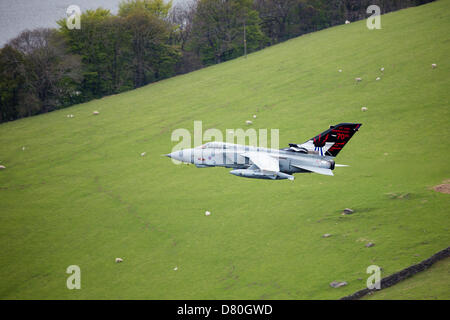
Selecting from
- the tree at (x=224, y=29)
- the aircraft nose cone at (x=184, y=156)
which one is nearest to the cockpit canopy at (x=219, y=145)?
the aircraft nose cone at (x=184, y=156)

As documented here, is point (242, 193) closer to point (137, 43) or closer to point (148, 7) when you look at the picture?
point (137, 43)

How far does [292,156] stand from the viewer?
50781mm

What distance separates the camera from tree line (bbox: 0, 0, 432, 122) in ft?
404

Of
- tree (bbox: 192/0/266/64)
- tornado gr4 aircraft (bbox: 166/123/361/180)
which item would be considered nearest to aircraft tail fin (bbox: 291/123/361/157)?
tornado gr4 aircraft (bbox: 166/123/361/180)

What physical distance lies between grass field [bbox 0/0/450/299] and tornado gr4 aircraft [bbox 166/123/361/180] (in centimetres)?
1201

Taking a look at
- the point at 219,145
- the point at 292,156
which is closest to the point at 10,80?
the point at 219,145

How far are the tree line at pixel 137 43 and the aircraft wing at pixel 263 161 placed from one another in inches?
3496
